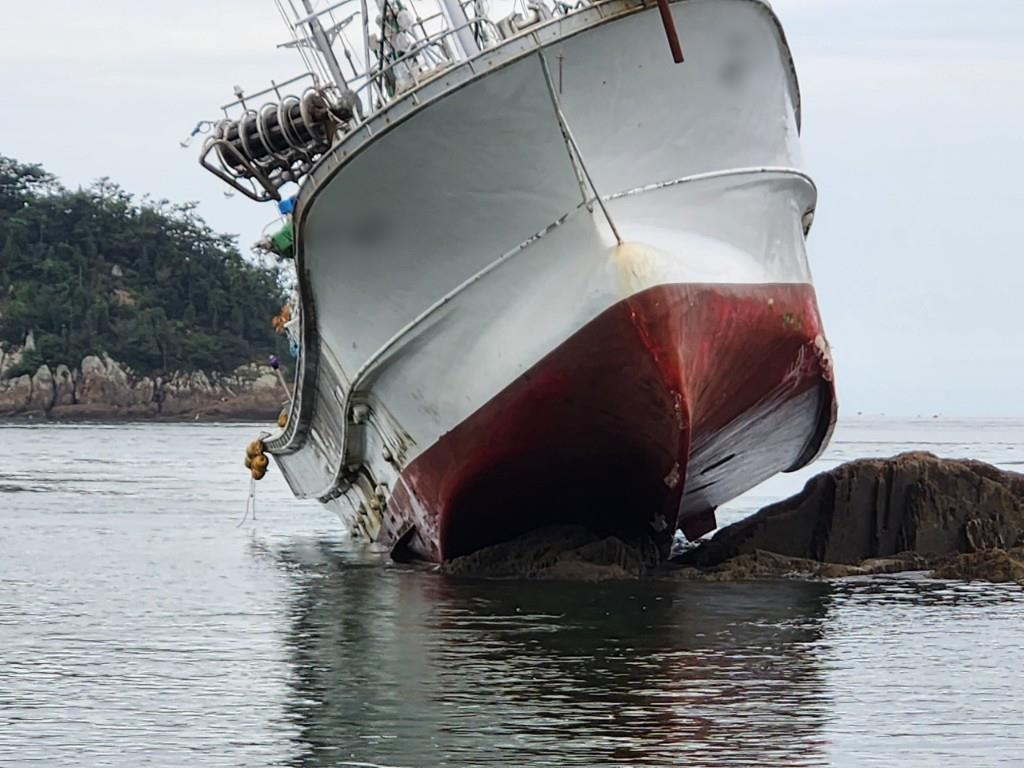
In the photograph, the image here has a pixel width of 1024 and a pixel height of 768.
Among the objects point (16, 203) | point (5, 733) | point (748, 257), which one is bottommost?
point (5, 733)

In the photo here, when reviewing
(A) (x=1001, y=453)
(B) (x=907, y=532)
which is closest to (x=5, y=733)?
(B) (x=907, y=532)

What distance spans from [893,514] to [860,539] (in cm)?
47

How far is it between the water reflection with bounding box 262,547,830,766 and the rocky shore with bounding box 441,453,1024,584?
65cm

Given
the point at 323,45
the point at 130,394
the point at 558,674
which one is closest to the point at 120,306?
the point at 130,394

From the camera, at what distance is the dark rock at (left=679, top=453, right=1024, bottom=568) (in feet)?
57.4

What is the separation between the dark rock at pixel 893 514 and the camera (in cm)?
1748

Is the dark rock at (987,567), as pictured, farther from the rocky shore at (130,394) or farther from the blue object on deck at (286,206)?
the rocky shore at (130,394)

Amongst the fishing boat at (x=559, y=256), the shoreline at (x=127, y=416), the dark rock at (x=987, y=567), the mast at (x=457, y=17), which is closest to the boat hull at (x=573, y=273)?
the fishing boat at (x=559, y=256)

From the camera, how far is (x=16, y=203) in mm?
115312

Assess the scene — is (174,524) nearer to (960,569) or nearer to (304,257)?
(304,257)

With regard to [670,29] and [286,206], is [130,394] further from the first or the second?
[670,29]

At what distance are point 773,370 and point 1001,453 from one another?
39256 mm

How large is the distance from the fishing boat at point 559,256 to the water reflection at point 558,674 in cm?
119

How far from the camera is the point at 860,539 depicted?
18.2 meters
